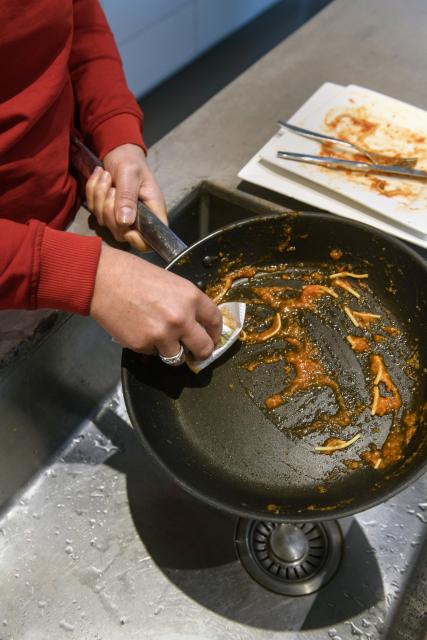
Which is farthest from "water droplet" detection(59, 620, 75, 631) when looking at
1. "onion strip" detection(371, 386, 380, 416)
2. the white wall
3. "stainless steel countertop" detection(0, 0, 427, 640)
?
the white wall

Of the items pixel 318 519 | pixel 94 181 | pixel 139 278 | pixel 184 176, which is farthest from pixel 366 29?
pixel 318 519

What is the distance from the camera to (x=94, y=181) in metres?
0.84

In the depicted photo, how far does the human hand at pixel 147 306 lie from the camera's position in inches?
24.7

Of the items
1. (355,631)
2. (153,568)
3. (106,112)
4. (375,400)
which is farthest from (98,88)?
(355,631)

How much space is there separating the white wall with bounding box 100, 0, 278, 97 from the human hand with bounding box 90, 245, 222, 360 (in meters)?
1.59

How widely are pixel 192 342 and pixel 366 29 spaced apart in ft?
3.85

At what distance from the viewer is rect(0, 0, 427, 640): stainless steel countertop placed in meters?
0.78

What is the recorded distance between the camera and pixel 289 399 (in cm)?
74

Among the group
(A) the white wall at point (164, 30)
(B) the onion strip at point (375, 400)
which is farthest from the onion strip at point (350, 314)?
(A) the white wall at point (164, 30)

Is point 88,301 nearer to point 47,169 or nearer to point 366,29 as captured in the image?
point 47,169

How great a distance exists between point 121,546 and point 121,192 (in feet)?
1.74

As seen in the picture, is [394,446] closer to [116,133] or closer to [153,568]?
[153,568]

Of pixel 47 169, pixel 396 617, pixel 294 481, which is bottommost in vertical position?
pixel 396 617

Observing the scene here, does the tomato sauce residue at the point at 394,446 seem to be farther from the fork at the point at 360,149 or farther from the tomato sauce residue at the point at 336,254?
the fork at the point at 360,149
